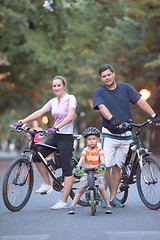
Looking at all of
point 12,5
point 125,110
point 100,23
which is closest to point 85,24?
point 100,23

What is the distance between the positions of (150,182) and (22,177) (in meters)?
1.68

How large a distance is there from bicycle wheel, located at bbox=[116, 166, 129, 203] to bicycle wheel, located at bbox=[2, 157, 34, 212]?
127 centimetres

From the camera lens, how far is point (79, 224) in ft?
23.6

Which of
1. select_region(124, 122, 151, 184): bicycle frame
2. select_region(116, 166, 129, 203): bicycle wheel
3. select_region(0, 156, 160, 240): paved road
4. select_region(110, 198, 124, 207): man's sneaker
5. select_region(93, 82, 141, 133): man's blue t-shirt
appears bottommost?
select_region(0, 156, 160, 240): paved road

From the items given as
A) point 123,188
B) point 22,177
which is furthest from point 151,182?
point 22,177

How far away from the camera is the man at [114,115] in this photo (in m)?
8.74

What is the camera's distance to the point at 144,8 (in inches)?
1020

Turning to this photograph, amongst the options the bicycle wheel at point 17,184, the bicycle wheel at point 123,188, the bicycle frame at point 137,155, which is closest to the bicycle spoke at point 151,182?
the bicycle frame at point 137,155

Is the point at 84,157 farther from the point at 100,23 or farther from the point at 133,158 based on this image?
the point at 100,23

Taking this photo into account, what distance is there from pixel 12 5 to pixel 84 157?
13977 mm

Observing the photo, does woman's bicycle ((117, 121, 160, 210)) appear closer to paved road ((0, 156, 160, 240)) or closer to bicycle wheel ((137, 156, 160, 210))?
bicycle wheel ((137, 156, 160, 210))

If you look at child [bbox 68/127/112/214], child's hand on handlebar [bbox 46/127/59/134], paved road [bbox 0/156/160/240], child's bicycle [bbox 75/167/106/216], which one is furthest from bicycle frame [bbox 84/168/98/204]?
child's hand on handlebar [bbox 46/127/59/134]

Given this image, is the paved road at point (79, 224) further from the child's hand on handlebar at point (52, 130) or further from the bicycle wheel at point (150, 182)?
the child's hand on handlebar at point (52, 130)

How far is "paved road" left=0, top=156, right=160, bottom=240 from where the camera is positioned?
6.38 meters
